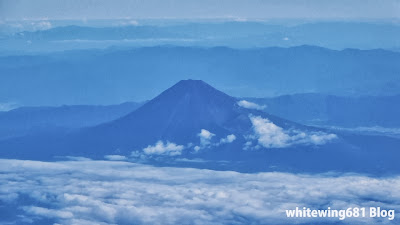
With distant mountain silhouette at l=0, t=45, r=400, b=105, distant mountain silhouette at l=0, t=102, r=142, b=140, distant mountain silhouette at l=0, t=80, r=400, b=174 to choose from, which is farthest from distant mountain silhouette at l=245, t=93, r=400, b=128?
distant mountain silhouette at l=0, t=102, r=142, b=140

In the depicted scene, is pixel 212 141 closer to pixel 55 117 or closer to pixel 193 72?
pixel 193 72

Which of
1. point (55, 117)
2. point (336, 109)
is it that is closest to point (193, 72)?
point (55, 117)

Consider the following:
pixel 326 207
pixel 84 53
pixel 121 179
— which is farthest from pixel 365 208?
pixel 84 53

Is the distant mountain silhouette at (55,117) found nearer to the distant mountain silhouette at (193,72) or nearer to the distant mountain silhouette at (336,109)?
the distant mountain silhouette at (193,72)

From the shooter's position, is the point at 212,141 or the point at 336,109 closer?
the point at 212,141

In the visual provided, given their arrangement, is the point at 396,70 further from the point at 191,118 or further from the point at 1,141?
the point at 1,141

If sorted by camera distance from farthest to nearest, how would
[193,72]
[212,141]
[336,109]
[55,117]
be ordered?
[193,72]
[336,109]
[55,117]
[212,141]

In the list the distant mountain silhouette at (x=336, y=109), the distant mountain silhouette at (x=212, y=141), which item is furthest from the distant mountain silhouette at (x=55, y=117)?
the distant mountain silhouette at (x=336, y=109)

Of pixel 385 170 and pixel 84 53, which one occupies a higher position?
pixel 84 53
